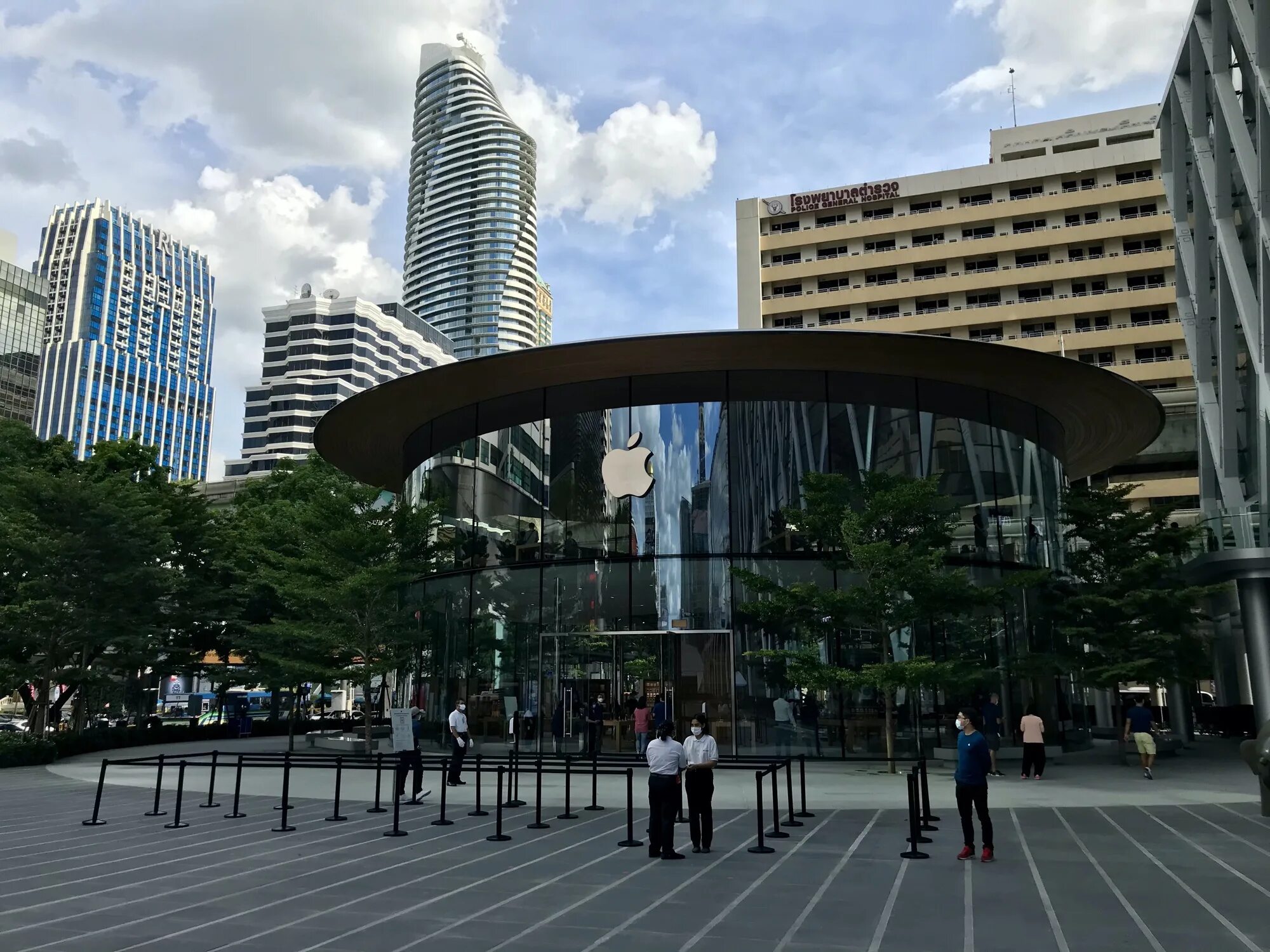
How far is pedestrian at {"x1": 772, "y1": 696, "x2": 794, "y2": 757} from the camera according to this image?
24125 millimetres

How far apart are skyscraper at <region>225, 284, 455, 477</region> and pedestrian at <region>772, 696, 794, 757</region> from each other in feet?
440

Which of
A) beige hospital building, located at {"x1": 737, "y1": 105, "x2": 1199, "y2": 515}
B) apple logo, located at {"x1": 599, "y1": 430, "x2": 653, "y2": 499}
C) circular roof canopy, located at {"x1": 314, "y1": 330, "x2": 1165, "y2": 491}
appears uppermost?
beige hospital building, located at {"x1": 737, "y1": 105, "x2": 1199, "y2": 515}

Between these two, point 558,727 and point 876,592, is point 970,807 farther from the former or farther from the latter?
point 558,727

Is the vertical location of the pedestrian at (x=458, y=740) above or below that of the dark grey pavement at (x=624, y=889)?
above

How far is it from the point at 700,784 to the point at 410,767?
244 inches

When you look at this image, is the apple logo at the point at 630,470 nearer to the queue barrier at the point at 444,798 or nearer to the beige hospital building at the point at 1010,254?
the queue barrier at the point at 444,798

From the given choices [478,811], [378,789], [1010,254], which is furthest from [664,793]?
[1010,254]

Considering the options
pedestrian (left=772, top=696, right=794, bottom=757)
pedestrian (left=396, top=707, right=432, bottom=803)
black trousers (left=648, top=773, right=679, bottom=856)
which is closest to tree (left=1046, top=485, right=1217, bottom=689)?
pedestrian (left=772, top=696, right=794, bottom=757)

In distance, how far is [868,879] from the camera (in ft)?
33.3

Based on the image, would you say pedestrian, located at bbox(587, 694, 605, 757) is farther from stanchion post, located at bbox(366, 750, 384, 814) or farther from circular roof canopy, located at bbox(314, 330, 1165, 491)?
circular roof canopy, located at bbox(314, 330, 1165, 491)

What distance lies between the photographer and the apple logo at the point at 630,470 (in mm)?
26188

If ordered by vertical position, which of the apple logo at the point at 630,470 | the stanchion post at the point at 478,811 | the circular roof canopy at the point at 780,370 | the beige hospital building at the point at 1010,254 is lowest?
the stanchion post at the point at 478,811

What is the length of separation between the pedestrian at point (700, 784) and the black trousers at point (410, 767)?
13.9 feet

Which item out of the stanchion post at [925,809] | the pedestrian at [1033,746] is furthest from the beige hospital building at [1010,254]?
the stanchion post at [925,809]
